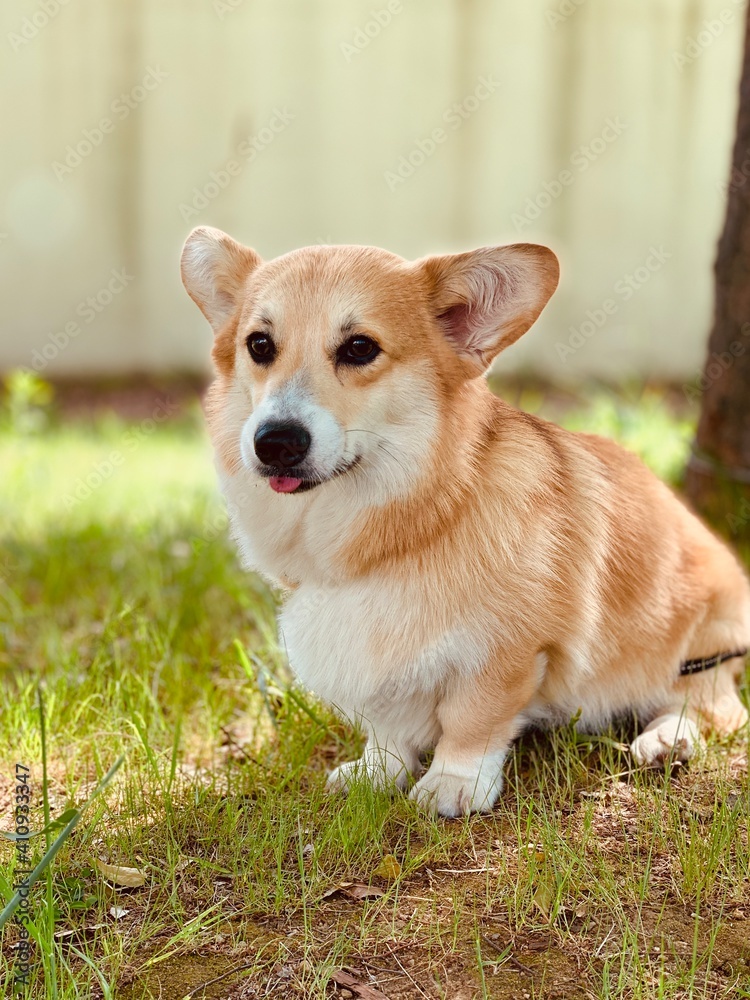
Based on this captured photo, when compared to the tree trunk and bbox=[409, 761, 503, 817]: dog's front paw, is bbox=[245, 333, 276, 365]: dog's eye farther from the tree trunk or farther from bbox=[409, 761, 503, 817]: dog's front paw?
the tree trunk

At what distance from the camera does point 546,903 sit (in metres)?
1.89

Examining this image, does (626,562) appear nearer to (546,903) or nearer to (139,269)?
(546,903)

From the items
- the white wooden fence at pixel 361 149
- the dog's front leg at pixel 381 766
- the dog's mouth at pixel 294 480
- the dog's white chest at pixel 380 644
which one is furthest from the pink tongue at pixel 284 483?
the white wooden fence at pixel 361 149

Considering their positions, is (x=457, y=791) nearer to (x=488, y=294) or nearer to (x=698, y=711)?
(x=698, y=711)

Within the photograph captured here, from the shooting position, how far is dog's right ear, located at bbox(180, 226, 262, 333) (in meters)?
2.42

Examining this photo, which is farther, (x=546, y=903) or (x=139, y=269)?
(x=139, y=269)

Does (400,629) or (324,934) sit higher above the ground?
(400,629)

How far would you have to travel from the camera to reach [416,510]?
2.15m

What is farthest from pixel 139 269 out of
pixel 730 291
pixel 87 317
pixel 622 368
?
pixel 730 291

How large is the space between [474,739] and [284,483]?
70 cm

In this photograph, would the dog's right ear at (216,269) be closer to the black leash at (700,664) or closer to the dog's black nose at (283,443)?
the dog's black nose at (283,443)

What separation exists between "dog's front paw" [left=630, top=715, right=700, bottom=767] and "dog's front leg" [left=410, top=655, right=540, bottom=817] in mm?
351

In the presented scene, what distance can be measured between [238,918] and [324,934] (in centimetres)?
18

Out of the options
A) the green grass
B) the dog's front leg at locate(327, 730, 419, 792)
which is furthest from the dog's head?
the green grass
